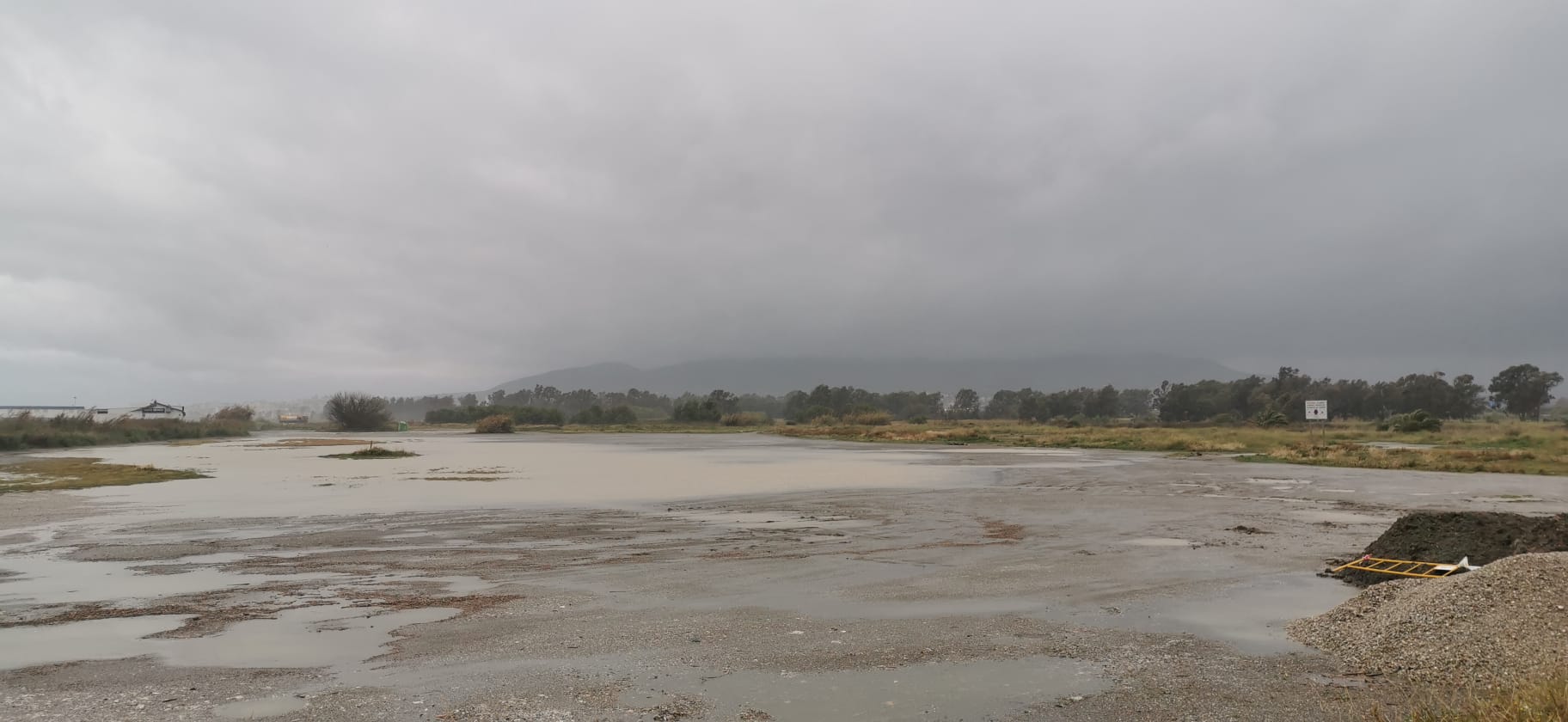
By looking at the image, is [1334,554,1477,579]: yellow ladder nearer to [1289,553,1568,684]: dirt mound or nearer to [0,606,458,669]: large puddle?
[1289,553,1568,684]: dirt mound

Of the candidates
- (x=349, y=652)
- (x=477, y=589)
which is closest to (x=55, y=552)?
(x=477, y=589)

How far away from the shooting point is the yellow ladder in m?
9.30

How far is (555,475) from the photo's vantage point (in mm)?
30375

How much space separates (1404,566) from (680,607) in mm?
8946

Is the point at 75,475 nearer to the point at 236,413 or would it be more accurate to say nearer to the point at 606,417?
the point at 236,413

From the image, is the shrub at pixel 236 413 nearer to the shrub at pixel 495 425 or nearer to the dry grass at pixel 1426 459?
the shrub at pixel 495 425

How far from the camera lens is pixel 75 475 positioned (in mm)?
28344

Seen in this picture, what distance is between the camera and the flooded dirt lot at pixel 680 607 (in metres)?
5.90

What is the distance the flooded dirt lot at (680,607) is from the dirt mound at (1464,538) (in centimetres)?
113

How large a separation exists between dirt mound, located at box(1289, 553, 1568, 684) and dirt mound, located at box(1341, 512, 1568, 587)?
93.1 inches

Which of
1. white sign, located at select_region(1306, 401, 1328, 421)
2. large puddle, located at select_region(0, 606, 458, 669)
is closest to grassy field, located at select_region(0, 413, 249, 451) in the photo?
large puddle, located at select_region(0, 606, 458, 669)

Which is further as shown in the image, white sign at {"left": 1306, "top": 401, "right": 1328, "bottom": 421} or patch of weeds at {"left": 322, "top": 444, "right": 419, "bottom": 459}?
white sign at {"left": 1306, "top": 401, "right": 1328, "bottom": 421}

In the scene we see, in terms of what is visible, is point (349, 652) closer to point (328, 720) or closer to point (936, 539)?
point (328, 720)

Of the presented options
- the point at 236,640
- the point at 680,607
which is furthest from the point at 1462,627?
the point at 236,640
